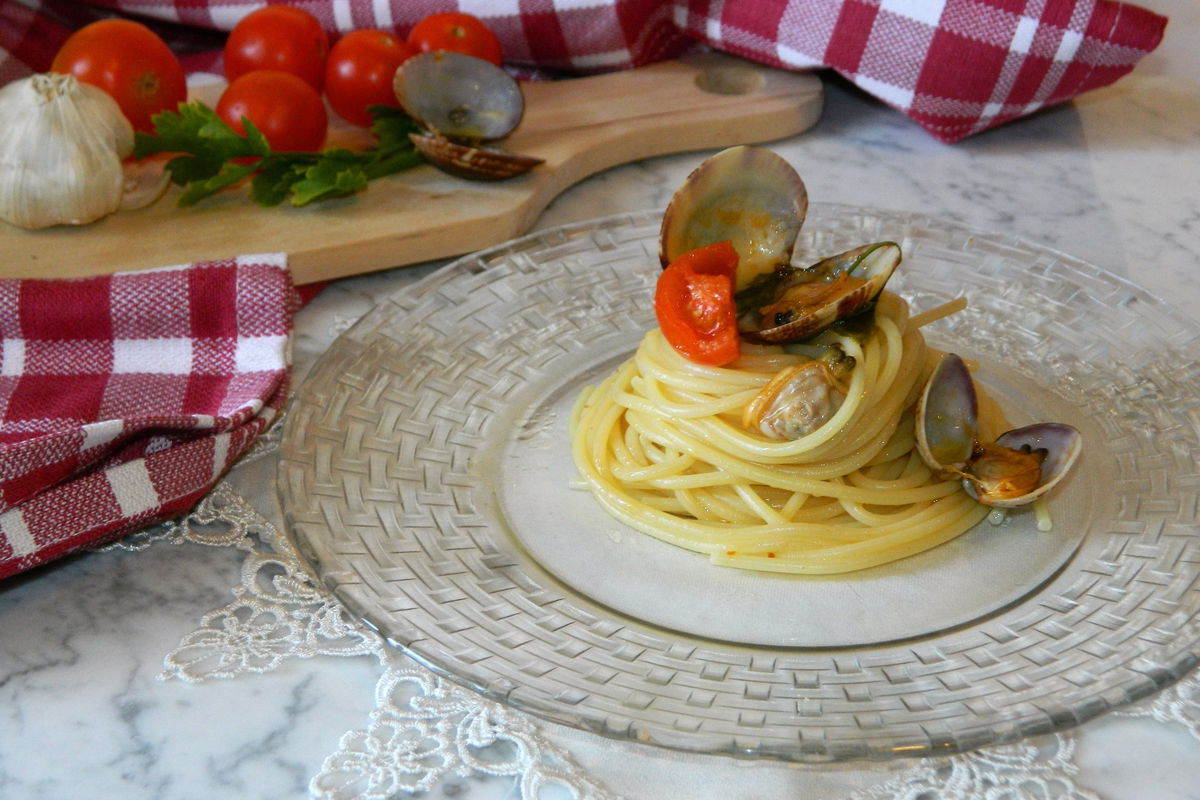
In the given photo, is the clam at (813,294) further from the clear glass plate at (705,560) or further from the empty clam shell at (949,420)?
the clear glass plate at (705,560)

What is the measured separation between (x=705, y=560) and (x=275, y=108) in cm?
187

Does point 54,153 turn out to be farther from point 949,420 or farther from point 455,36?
point 949,420

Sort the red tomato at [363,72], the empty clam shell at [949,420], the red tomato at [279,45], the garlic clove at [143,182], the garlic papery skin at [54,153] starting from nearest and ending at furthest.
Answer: the empty clam shell at [949,420] → the garlic papery skin at [54,153] → the garlic clove at [143,182] → the red tomato at [363,72] → the red tomato at [279,45]

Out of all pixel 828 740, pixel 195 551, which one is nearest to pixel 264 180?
pixel 195 551

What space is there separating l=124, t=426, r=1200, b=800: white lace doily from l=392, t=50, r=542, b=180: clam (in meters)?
1.53

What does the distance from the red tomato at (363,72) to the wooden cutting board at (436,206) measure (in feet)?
0.35

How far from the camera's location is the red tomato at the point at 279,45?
3.74m

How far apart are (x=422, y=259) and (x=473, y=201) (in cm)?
21

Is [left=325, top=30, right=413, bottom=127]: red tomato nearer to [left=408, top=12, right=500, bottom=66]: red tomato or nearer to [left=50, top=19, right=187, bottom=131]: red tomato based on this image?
[left=408, top=12, right=500, bottom=66]: red tomato

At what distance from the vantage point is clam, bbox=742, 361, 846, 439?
88.5 inches

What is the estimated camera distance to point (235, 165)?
10.6 feet

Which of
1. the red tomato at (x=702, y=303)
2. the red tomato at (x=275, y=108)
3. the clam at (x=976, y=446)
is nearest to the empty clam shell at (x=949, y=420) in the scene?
the clam at (x=976, y=446)

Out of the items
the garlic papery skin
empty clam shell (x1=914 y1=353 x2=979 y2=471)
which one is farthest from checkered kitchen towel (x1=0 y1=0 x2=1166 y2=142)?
empty clam shell (x1=914 y1=353 x2=979 y2=471)

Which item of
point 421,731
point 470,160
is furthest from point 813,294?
point 470,160
